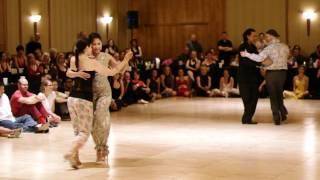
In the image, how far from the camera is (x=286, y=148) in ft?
26.4

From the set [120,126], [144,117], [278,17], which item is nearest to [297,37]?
[278,17]

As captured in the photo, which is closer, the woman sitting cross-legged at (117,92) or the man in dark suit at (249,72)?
the man in dark suit at (249,72)

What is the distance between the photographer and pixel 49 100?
11.0 meters

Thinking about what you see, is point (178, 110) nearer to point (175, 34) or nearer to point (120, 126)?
point (120, 126)

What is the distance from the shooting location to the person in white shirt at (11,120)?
9.42 m

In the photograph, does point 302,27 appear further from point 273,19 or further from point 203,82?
point 203,82

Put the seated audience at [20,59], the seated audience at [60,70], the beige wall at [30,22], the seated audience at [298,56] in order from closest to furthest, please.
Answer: the seated audience at [60,70], the seated audience at [20,59], the beige wall at [30,22], the seated audience at [298,56]

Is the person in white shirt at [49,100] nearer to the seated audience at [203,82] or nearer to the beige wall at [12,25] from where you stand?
the beige wall at [12,25]

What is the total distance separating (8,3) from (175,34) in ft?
19.6

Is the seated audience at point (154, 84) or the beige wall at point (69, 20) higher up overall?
the beige wall at point (69, 20)

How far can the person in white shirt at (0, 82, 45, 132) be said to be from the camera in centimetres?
942

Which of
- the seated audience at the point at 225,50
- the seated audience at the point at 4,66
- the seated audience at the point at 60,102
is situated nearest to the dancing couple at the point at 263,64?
the seated audience at the point at 60,102

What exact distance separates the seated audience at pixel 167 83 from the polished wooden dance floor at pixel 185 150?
3.88m

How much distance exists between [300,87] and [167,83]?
3378 mm
